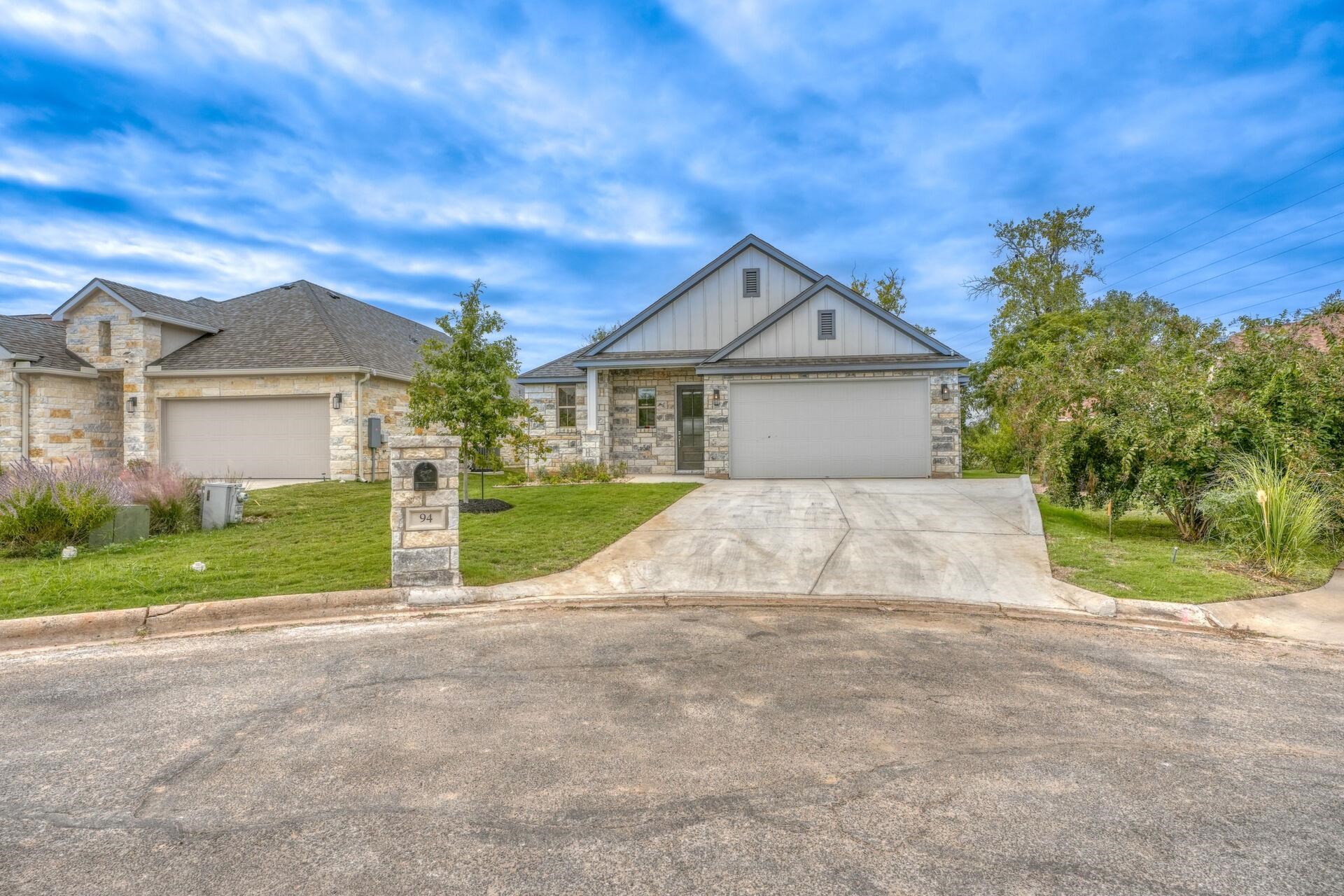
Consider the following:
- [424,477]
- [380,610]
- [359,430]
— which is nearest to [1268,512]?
[424,477]

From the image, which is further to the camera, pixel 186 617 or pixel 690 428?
pixel 690 428

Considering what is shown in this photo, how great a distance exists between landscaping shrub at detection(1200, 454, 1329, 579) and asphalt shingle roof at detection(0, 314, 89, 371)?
79.5ft

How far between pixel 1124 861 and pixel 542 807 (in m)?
2.14

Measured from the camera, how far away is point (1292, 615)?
5555 millimetres

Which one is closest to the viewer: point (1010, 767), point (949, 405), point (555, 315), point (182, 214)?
point (1010, 767)

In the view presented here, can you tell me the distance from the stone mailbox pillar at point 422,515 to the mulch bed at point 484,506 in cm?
485

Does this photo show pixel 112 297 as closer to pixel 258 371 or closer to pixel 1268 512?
pixel 258 371

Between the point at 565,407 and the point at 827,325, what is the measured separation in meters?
7.50

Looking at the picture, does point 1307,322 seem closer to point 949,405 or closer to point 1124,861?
point 949,405

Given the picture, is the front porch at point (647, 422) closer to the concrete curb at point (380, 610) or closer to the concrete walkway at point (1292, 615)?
the concrete curb at point (380, 610)

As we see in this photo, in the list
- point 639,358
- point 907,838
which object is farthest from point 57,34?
point 907,838

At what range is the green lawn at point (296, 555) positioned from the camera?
5.86m

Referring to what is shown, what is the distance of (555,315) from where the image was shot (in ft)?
127

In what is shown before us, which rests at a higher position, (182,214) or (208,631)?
(182,214)
